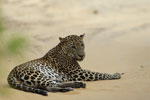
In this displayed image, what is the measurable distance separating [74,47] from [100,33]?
24.4 ft

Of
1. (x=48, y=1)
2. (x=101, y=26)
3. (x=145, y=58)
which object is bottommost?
(x=145, y=58)

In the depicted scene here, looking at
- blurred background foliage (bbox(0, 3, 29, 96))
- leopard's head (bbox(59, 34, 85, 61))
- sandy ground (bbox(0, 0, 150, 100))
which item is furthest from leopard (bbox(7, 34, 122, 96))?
blurred background foliage (bbox(0, 3, 29, 96))

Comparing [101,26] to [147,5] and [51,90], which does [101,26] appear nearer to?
[147,5]

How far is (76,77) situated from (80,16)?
10.2 metres

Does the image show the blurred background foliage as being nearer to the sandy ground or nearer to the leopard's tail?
the sandy ground

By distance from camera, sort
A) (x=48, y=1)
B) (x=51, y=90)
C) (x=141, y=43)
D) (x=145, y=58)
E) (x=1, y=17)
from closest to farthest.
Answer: (x=1, y=17) < (x=51, y=90) < (x=145, y=58) < (x=141, y=43) < (x=48, y=1)

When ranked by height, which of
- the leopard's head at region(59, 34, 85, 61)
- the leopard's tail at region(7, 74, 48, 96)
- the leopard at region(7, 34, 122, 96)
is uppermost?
the leopard's head at region(59, 34, 85, 61)

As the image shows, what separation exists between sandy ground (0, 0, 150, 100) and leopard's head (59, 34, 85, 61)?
0.67m

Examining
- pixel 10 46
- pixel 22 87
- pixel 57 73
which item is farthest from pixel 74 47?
pixel 10 46

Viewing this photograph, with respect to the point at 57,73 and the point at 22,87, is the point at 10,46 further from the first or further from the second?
the point at 57,73

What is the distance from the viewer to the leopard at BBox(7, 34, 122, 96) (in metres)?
9.28

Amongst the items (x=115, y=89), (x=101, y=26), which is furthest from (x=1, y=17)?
(x=101, y=26)

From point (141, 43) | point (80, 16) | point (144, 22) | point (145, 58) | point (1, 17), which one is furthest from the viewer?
point (80, 16)

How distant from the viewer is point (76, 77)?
10.5m
